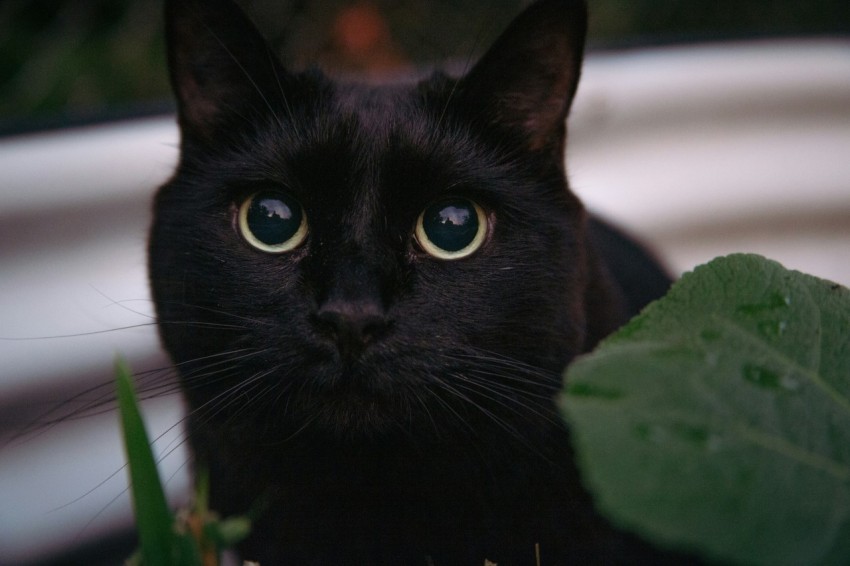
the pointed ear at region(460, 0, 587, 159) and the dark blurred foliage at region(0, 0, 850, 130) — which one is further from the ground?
the dark blurred foliage at region(0, 0, 850, 130)

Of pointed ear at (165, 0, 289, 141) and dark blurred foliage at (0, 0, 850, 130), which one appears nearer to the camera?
pointed ear at (165, 0, 289, 141)

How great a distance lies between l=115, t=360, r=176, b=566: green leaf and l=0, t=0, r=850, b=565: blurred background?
370 millimetres

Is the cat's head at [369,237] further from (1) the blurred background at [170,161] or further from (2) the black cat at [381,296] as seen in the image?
(1) the blurred background at [170,161]

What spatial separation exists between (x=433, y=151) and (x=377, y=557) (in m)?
0.48

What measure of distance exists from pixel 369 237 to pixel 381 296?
0.07 metres

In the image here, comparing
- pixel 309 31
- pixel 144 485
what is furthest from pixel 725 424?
pixel 309 31

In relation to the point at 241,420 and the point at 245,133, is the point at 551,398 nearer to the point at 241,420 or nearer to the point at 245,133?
the point at 241,420

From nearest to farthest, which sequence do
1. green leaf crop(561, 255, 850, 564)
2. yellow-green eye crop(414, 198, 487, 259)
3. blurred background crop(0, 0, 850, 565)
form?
green leaf crop(561, 255, 850, 564), yellow-green eye crop(414, 198, 487, 259), blurred background crop(0, 0, 850, 565)

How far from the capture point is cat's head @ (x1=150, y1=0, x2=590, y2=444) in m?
0.76

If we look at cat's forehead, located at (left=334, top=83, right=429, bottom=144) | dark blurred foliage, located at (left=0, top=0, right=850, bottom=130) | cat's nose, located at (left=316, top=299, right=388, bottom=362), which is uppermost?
dark blurred foliage, located at (left=0, top=0, right=850, bottom=130)

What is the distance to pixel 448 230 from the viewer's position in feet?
2.72

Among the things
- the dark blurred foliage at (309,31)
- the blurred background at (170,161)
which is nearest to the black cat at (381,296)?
the blurred background at (170,161)

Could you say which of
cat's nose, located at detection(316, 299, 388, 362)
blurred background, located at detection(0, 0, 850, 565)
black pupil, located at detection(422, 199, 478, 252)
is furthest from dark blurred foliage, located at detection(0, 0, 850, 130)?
cat's nose, located at detection(316, 299, 388, 362)

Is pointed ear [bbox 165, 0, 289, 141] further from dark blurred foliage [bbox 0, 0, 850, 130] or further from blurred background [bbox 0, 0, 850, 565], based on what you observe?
dark blurred foliage [bbox 0, 0, 850, 130]
